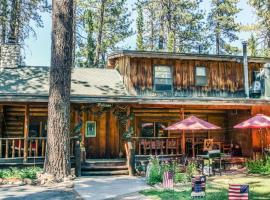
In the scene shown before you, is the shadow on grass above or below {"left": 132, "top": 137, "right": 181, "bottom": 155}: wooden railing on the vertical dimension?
below

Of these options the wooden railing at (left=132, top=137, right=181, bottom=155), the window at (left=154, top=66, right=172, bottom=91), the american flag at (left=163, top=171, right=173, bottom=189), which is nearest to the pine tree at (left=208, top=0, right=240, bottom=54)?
the window at (left=154, top=66, right=172, bottom=91)

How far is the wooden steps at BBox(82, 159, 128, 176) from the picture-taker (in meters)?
16.0

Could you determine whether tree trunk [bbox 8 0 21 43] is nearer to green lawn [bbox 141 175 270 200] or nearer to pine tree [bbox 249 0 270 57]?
green lawn [bbox 141 175 270 200]

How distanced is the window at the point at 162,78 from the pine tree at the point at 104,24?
1274 cm

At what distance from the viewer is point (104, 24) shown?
37031 mm

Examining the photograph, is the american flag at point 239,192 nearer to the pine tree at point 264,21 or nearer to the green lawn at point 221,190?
the green lawn at point 221,190

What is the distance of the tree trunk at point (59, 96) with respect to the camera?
13.6 meters

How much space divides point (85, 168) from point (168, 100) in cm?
488

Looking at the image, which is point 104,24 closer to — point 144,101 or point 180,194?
point 144,101

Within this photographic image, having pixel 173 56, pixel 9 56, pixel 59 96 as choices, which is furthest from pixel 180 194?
pixel 9 56

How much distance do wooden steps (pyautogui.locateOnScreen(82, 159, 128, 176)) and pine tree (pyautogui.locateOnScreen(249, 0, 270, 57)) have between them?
2491 centimetres

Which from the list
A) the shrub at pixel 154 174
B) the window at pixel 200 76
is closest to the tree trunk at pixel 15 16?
the window at pixel 200 76

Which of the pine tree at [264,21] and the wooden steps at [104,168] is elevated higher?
the pine tree at [264,21]

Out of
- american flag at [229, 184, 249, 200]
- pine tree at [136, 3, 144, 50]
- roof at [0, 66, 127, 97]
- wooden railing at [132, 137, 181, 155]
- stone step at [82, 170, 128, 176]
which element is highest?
pine tree at [136, 3, 144, 50]
